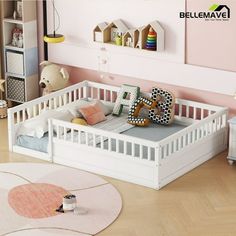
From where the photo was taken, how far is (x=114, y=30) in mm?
6809

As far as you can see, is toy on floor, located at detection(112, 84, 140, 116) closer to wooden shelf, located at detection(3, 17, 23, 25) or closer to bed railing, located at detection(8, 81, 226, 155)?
bed railing, located at detection(8, 81, 226, 155)

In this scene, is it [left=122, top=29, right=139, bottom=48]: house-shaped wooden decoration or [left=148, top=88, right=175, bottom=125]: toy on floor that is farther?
[left=122, top=29, right=139, bottom=48]: house-shaped wooden decoration

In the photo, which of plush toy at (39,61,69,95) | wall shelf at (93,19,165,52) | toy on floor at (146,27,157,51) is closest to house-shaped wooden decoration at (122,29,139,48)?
wall shelf at (93,19,165,52)

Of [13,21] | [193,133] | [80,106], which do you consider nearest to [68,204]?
[193,133]

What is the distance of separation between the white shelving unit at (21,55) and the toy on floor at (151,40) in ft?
4.39

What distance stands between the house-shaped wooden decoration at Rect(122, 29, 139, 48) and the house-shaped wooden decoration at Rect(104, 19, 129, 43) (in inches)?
2.1

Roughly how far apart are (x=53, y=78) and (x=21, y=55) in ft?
1.50

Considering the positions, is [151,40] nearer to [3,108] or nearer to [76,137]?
[76,137]

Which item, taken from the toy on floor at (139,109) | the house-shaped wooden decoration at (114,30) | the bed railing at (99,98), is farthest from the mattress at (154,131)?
the house-shaped wooden decoration at (114,30)

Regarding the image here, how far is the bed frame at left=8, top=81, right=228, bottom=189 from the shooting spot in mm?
5613

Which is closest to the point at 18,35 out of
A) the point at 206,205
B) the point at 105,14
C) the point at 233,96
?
the point at 105,14

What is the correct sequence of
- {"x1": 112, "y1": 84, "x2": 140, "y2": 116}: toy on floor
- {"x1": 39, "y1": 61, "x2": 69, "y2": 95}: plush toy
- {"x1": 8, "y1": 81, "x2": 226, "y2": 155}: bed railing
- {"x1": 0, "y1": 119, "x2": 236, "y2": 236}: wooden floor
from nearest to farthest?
{"x1": 0, "y1": 119, "x2": 236, "y2": 236}: wooden floor → {"x1": 8, "y1": 81, "x2": 226, "y2": 155}: bed railing → {"x1": 112, "y1": 84, "x2": 140, "y2": 116}: toy on floor → {"x1": 39, "y1": 61, "x2": 69, "y2": 95}: plush toy

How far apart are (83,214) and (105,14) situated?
235cm

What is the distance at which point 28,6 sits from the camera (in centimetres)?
714
